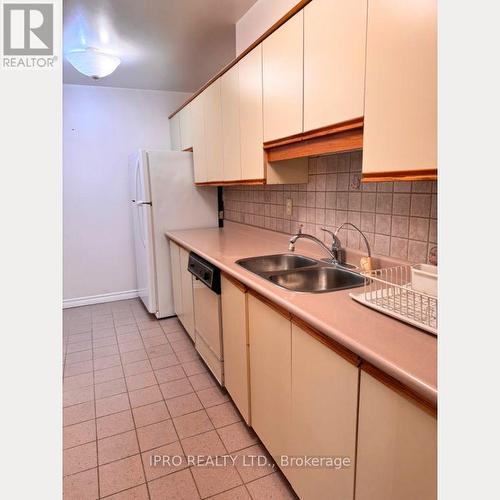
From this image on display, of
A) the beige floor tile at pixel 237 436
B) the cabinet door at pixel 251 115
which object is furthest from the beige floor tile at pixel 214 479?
the cabinet door at pixel 251 115

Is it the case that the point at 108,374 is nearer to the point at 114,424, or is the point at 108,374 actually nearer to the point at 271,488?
the point at 114,424

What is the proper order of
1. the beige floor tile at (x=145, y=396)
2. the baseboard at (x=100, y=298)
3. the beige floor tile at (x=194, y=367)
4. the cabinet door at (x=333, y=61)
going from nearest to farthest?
the cabinet door at (x=333, y=61) < the beige floor tile at (x=145, y=396) < the beige floor tile at (x=194, y=367) < the baseboard at (x=100, y=298)

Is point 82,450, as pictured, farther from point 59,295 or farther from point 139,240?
point 139,240

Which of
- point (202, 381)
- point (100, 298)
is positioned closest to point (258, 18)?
point (202, 381)

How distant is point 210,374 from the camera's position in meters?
2.43

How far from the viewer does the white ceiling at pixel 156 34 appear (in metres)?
2.14

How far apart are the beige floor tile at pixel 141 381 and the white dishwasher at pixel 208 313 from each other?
14.3 inches

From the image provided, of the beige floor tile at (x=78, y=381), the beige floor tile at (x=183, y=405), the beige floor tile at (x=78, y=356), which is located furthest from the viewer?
the beige floor tile at (x=78, y=356)

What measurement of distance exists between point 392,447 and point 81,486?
1.40 m

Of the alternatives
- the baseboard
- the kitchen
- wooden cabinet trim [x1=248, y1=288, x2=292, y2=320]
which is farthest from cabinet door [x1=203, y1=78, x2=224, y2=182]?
the baseboard

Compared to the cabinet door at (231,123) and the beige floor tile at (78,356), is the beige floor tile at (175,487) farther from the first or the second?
the cabinet door at (231,123)

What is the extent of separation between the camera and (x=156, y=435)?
185 cm

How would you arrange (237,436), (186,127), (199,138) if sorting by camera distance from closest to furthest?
1. (237,436)
2. (199,138)
3. (186,127)
